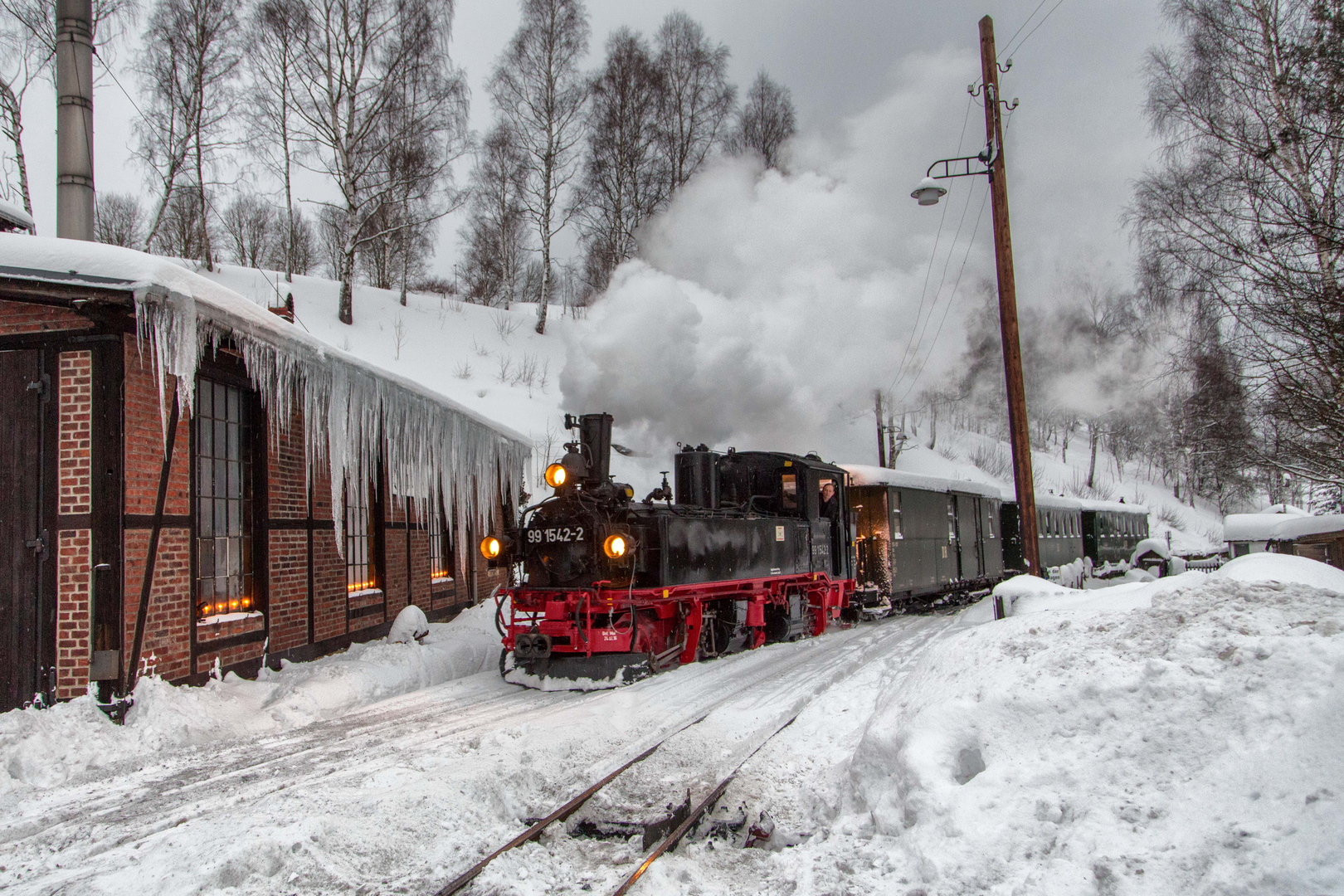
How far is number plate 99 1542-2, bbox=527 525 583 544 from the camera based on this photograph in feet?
23.2

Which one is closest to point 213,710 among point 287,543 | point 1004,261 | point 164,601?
point 164,601

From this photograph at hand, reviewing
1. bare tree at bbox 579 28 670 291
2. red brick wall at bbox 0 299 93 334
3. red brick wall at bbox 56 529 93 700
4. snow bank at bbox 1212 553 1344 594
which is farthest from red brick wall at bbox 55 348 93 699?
bare tree at bbox 579 28 670 291

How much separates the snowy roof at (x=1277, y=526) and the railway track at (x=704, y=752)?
7.87 metres

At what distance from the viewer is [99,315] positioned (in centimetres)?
525

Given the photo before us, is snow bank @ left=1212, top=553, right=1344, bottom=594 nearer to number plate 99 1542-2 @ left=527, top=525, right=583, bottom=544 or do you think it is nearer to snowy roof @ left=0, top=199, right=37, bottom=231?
number plate 99 1542-2 @ left=527, top=525, right=583, bottom=544

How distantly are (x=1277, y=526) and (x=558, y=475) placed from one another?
1243 cm

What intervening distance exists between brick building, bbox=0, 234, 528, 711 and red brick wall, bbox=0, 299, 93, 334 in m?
0.01

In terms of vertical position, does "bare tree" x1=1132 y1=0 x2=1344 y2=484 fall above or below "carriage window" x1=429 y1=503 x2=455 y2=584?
above

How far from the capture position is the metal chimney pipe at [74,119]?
360 inches

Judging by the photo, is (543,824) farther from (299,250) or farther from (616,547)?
(299,250)

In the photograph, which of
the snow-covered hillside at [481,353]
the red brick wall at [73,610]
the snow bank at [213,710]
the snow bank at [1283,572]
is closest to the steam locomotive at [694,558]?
the snow bank at [213,710]

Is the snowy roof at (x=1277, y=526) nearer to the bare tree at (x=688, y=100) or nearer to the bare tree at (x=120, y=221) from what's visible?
the bare tree at (x=688, y=100)

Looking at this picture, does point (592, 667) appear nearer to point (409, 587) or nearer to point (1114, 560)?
point (409, 587)

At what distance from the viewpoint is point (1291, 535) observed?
40.2ft
